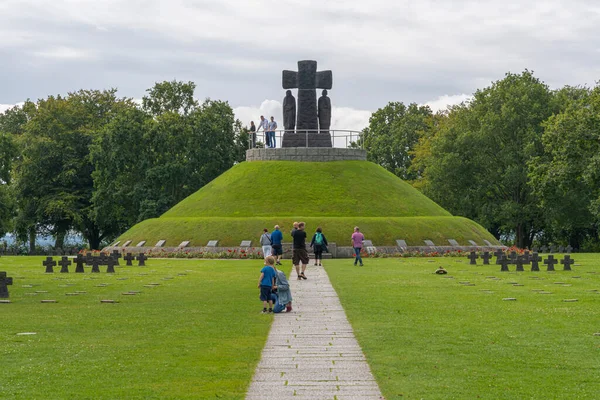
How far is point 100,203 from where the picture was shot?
8238 centimetres

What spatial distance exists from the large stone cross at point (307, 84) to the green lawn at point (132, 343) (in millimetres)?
46154

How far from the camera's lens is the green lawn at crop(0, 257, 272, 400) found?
11570 mm

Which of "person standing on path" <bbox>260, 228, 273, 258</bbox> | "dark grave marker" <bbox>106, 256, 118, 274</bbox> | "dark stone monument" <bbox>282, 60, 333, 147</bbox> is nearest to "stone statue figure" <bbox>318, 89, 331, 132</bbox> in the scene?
"dark stone monument" <bbox>282, 60, 333, 147</bbox>

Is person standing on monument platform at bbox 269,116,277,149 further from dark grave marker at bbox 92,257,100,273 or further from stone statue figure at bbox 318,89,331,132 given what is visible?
dark grave marker at bbox 92,257,100,273

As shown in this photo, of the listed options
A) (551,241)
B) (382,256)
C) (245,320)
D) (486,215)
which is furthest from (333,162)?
(245,320)

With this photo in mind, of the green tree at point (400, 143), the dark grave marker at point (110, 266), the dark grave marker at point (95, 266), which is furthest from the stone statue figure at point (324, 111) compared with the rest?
the dark grave marker at point (95, 266)

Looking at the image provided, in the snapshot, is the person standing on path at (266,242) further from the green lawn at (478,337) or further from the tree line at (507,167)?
the tree line at (507,167)

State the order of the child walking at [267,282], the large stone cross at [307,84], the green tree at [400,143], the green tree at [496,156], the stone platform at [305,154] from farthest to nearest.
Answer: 1. the green tree at [400,143]
2. the green tree at [496,156]
3. the stone platform at [305,154]
4. the large stone cross at [307,84]
5. the child walking at [267,282]

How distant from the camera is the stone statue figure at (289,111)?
73.6 meters

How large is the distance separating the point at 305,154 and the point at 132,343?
5956 cm

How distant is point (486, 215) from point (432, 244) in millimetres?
25180

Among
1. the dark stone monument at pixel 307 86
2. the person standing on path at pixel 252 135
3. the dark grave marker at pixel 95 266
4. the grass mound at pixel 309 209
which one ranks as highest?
the dark stone monument at pixel 307 86

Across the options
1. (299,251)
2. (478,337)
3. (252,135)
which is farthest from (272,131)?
(478,337)

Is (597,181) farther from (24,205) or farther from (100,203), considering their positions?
(24,205)
